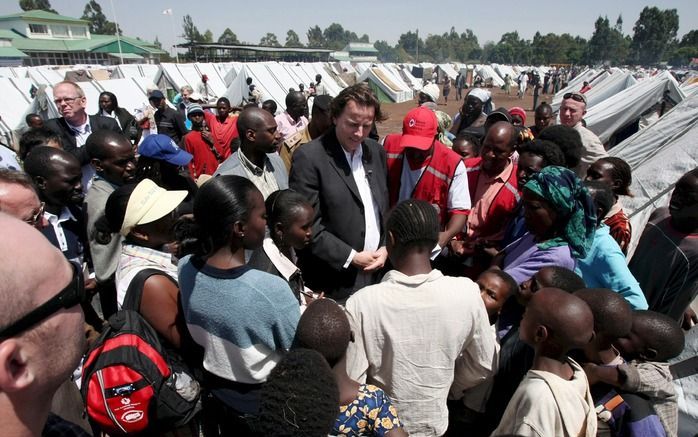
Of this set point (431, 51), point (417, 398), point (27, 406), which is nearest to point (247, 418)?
point (417, 398)

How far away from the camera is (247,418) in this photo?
5.65 feet

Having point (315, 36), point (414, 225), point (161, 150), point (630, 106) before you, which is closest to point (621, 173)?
point (414, 225)

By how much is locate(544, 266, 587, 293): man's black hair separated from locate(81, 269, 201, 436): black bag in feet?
5.98

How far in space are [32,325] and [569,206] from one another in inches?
88.3

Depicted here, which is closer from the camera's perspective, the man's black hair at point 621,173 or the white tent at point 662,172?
the man's black hair at point 621,173

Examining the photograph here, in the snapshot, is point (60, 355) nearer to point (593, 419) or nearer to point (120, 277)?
point (120, 277)

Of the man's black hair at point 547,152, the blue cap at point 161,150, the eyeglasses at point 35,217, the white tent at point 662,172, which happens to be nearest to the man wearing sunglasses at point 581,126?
the white tent at point 662,172

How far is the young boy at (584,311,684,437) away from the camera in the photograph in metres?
1.72

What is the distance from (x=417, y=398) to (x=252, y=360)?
75cm

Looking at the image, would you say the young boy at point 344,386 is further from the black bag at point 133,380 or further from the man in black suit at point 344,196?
the man in black suit at point 344,196

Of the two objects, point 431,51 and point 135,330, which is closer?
point 135,330

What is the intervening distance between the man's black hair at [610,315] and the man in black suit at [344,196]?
1.25 m

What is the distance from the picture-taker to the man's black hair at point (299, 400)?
3.87 ft

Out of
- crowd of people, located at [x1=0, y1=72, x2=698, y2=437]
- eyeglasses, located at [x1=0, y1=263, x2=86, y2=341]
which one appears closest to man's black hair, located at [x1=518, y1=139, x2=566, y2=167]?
crowd of people, located at [x1=0, y1=72, x2=698, y2=437]
